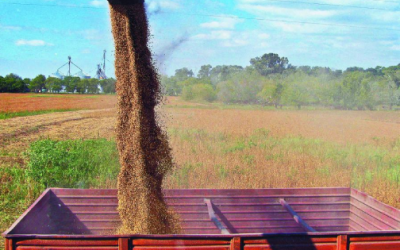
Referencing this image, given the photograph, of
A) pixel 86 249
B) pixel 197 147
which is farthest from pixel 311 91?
pixel 86 249

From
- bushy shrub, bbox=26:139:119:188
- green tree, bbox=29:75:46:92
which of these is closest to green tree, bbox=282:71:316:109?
green tree, bbox=29:75:46:92

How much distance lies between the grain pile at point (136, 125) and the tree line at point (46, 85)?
77.6 ft

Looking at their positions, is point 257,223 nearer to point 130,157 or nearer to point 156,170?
point 156,170

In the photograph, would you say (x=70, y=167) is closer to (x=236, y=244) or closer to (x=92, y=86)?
(x=236, y=244)

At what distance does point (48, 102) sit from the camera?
26344 millimetres

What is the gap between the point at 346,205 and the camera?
17.0 feet

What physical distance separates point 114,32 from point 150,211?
6.44 ft

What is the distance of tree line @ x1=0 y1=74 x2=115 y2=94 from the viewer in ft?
89.3

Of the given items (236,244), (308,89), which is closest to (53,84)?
(308,89)

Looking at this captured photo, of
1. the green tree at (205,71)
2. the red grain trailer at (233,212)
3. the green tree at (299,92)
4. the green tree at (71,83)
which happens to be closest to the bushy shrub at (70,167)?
the red grain trailer at (233,212)

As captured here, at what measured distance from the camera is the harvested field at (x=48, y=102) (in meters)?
22.3

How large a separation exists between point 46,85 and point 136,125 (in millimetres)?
28371

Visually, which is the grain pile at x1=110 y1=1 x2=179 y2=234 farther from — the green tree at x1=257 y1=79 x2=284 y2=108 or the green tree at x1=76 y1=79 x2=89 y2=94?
the green tree at x1=257 y1=79 x2=284 y2=108

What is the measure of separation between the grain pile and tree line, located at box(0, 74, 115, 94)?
2365 centimetres
